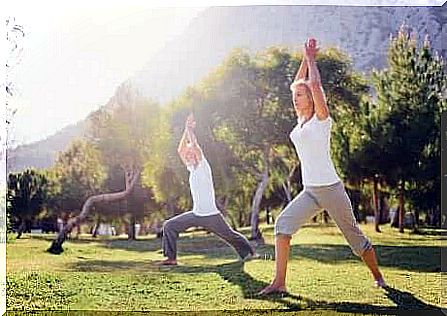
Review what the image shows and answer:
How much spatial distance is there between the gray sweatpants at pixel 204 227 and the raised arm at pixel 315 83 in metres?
1.21

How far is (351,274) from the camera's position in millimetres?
6832

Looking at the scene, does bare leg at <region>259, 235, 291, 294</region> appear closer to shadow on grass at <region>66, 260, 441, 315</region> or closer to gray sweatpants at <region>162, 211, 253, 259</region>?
shadow on grass at <region>66, 260, 441, 315</region>

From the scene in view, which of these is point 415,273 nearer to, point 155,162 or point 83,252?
point 155,162

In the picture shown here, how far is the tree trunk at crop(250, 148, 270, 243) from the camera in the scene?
6918 millimetres

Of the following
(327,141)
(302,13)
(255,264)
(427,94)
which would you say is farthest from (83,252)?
(427,94)

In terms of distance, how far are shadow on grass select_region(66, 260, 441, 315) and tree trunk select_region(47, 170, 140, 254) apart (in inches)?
9.6

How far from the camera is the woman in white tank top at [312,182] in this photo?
6762 mm

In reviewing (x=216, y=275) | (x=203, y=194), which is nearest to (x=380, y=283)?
(x=216, y=275)

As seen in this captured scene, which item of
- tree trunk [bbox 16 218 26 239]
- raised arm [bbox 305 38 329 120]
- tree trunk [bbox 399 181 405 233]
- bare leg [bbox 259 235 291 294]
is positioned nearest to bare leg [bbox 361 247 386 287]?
tree trunk [bbox 399 181 405 233]

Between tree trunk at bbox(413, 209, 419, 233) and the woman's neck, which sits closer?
the woman's neck

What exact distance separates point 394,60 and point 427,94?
1.39ft

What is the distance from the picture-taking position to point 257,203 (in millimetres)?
6949

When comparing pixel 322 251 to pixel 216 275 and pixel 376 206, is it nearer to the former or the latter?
pixel 376 206

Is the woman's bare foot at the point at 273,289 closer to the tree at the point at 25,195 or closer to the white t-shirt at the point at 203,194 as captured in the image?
the white t-shirt at the point at 203,194
